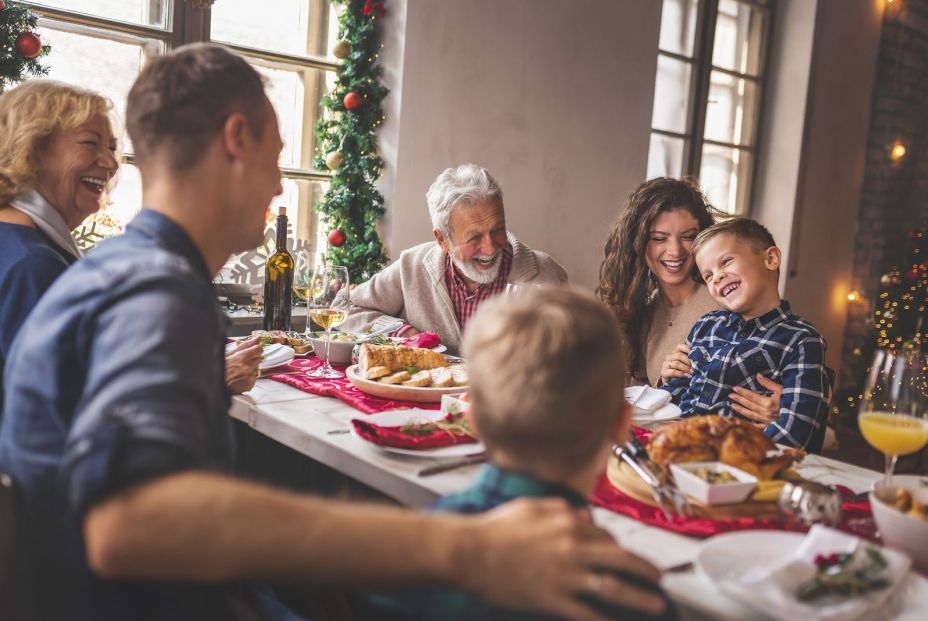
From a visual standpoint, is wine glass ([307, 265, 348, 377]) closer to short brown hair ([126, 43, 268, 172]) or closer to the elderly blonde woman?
the elderly blonde woman

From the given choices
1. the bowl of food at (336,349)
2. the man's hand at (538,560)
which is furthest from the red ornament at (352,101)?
the man's hand at (538,560)

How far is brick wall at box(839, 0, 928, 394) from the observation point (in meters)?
5.51

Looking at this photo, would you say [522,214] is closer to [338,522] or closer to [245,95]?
[245,95]

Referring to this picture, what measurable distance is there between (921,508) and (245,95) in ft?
3.47

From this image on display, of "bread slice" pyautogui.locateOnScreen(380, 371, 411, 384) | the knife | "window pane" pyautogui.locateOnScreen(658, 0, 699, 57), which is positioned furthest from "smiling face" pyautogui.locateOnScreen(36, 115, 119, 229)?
"window pane" pyautogui.locateOnScreen(658, 0, 699, 57)

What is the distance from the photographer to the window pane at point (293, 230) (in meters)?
3.34

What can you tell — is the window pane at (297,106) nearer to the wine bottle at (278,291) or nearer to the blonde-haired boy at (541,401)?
the wine bottle at (278,291)

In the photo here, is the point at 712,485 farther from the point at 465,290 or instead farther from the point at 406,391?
the point at 465,290

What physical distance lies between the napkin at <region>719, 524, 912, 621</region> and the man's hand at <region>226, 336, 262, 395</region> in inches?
42.9

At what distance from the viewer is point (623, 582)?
823 mm

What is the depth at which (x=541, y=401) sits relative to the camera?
0.83 meters

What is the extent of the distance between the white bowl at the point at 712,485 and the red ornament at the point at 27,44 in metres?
2.06

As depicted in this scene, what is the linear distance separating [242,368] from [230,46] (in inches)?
81.2

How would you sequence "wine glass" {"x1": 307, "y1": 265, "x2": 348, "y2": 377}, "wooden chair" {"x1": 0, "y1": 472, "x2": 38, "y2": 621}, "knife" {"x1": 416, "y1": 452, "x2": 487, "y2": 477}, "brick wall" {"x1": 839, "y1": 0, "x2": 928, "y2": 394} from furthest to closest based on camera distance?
"brick wall" {"x1": 839, "y1": 0, "x2": 928, "y2": 394}
"wine glass" {"x1": 307, "y1": 265, "x2": 348, "y2": 377}
"knife" {"x1": 416, "y1": 452, "x2": 487, "y2": 477}
"wooden chair" {"x1": 0, "y1": 472, "x2": 38, "y2": 621}
